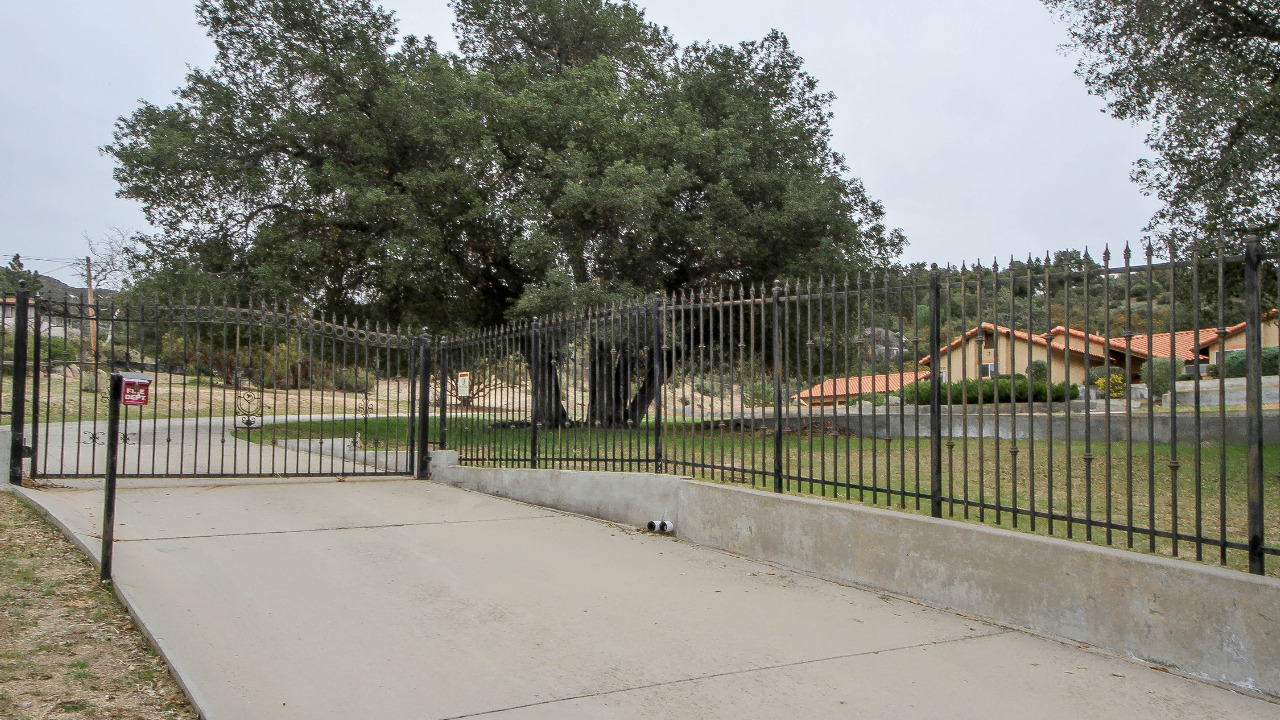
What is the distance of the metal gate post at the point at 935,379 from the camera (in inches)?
236

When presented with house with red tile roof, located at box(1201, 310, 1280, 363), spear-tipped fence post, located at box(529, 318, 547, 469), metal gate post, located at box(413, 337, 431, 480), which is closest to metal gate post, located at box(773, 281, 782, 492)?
house with red tile roof, located at box(1201, 310, 1280, 363)

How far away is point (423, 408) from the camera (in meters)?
11.9

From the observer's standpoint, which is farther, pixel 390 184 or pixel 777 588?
pixel 390 184

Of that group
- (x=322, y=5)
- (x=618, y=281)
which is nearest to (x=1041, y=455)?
(x=618, y=281)

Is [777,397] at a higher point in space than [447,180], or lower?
lower

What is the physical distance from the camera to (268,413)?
74.4 feet

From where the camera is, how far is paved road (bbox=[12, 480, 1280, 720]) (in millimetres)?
3932

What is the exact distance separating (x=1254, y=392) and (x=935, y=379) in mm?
1936

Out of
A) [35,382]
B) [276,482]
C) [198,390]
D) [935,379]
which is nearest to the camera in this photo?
[935,379]

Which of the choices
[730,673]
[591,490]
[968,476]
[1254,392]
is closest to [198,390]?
[591,490]

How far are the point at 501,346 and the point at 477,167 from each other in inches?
292

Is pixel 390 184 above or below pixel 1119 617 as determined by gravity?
above

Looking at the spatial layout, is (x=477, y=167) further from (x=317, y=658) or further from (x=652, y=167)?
(x=317, y=658)

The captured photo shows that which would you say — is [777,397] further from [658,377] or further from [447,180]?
[447,180]
